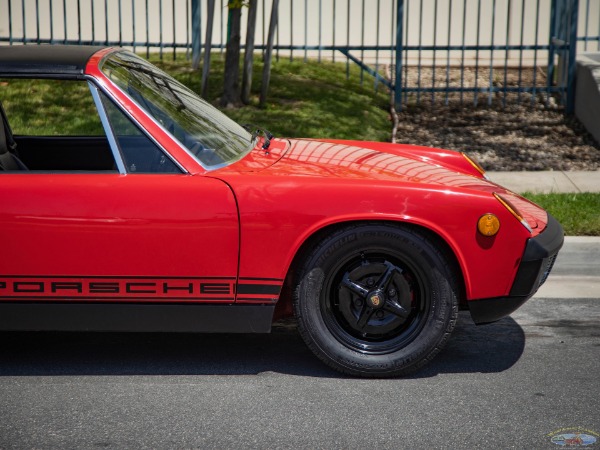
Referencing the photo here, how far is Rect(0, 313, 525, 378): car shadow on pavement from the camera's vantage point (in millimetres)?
4730

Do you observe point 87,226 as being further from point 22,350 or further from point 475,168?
point 475,168

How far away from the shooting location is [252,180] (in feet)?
14.5

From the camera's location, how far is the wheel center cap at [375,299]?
14.6 ft

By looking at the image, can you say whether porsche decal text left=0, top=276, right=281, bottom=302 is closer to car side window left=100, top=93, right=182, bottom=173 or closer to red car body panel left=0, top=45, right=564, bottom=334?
red car body panel left=0, top=45, right=564, bottom=334

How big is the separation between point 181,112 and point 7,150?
1.05m

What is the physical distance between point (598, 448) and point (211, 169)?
2109 millimetres

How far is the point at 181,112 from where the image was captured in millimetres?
4930

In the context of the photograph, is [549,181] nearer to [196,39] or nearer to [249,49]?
[249,49]

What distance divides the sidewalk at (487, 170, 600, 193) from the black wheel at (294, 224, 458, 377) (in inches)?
158

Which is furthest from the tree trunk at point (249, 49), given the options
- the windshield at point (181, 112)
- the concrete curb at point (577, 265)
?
the windshield at point (181, 112)

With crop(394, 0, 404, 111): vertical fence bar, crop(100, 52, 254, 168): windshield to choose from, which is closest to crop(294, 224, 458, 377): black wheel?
crop(100, 52, 254, 168): windshield

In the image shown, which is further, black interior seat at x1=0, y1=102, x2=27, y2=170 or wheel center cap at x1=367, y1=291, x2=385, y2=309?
black interior seat at x1=0, y1=102, x2=27, y2=170

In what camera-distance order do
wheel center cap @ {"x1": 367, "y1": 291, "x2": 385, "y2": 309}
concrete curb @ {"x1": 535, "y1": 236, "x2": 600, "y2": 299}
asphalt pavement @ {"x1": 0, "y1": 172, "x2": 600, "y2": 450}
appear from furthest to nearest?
concrete curb @ {"x1": 535, "y1": 236, "x2": 600, "y2": 299}
wheel center cap @ {"x1": 367, "y1": 291, "x2": 385, "y2": 309}
asphalt pavement @ {"x1": 0, "y1": 172, "x2": 600, "y2": 450}

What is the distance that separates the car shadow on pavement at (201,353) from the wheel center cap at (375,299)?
1.41ft
